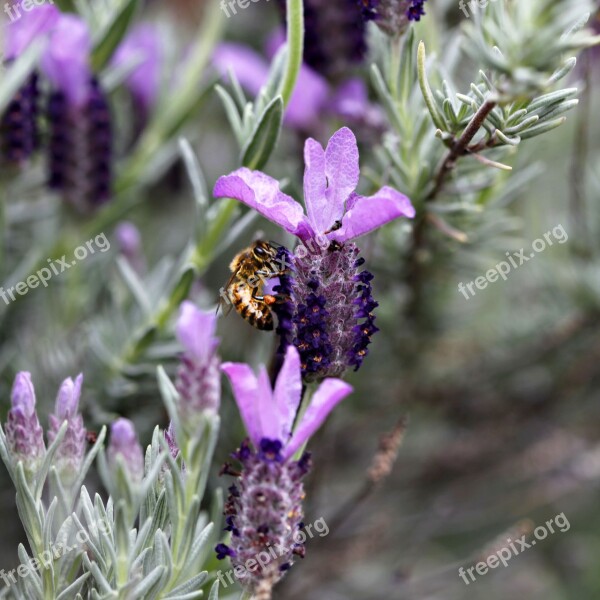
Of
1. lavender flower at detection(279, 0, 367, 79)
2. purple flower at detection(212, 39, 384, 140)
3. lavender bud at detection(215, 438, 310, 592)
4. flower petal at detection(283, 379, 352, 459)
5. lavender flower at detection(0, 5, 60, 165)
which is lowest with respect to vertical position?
lavender bud at detection(215, 438, 310, 592)

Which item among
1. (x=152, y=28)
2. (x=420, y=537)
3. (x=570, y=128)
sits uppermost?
(x=152, y=28)

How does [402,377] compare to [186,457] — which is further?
[402,377]

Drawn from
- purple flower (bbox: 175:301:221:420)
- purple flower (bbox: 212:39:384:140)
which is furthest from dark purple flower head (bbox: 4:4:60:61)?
purple flower (bbox: 175:301:221:420)

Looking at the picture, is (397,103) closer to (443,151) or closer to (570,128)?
(443,151)

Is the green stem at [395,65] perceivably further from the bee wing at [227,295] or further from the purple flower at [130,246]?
the purple flower at [130,246]

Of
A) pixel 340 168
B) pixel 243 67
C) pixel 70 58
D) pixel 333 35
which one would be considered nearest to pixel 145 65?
pixel 243 67

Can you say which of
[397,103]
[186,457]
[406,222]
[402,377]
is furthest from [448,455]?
[186,457]

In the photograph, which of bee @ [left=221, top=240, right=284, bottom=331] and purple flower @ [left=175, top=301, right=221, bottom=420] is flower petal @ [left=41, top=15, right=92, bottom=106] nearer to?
bee @ [left=221, top=240, right=284, bottom=331]

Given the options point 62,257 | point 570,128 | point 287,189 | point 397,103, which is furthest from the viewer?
point 570,128
